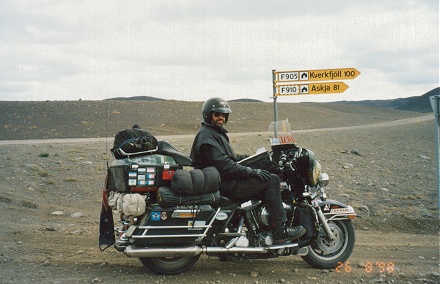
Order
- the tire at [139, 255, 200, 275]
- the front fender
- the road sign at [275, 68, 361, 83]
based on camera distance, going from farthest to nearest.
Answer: the road sign at [275, 68, 361, 83], the front fender, the tire at [139, 255, 200, 275]

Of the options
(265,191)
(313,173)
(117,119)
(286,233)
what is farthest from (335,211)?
(117,119)

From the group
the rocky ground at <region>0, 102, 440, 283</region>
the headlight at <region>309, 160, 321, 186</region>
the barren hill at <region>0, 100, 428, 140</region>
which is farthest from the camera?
the barren hill at <region>0, 100, 428, 140</region>

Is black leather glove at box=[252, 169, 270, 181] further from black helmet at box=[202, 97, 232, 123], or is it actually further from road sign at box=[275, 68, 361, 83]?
road sign at box=[275, 68, 361, 83]

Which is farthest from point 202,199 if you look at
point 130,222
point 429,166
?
point 429,166

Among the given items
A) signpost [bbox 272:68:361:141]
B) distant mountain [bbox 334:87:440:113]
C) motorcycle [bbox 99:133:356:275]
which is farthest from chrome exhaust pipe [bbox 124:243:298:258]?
distant mountain [bbox 334:87:440:113]

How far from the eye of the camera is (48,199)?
10523 mm

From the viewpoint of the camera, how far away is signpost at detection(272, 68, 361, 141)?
1085 centimetres

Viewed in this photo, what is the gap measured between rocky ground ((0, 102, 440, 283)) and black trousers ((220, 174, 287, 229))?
772 millimetres

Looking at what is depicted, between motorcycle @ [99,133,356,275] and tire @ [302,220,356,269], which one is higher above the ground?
motorcycle @ [99,133,356,275]

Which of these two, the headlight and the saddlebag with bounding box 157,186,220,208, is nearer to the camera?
the saddlebag with bounding box 157,186,220,208

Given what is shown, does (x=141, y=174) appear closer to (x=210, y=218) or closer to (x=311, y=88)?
(x=210, y=218)

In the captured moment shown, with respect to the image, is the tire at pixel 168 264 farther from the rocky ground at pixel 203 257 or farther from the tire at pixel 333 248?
the tire at pixel 333 248

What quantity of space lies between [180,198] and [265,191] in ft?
3.37

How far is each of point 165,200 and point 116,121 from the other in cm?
3715
